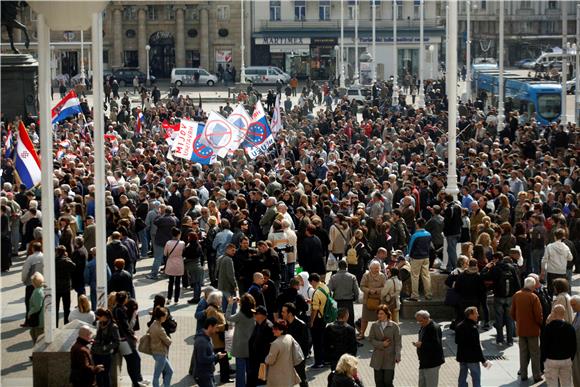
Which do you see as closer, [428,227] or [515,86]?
Answer: [428,227]

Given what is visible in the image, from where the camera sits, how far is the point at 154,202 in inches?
1032

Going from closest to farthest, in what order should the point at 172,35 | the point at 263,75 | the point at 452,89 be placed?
the point at 452,89
the point at 263,75
the point at 172,35

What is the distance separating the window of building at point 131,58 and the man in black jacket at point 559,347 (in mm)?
82460

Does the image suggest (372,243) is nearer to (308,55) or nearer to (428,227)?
(428,227)

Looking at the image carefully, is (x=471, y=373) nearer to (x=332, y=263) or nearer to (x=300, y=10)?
(x=332, y=263)

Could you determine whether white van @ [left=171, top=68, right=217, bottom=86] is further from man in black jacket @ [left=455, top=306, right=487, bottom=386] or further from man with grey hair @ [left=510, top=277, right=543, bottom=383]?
man in black jacket @ [left=455, top=306, right=487, bottom=386]

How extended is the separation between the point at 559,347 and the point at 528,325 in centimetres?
145

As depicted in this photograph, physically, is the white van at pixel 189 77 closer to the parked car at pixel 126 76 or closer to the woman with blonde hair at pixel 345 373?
the parked car at pixel 126 76

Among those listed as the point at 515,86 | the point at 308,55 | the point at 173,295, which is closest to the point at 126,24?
the point at 308,55

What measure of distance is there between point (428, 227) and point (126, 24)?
76040 mm

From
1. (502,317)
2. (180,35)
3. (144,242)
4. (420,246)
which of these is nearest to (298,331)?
(502,317)

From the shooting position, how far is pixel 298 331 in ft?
56.2

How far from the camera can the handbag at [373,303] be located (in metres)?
19.6

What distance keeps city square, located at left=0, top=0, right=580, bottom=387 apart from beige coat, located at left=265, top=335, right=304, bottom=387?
0.09 feet
